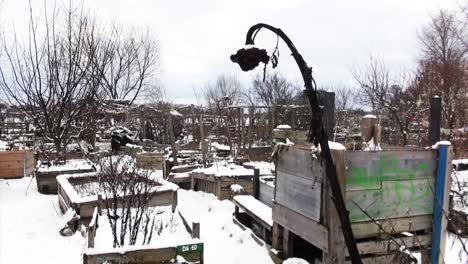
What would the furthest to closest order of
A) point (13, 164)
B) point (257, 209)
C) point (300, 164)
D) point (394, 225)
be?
1. point (13, 164)
2. point (257, 209)
3. point (300, 164)
4. point (394, 225)

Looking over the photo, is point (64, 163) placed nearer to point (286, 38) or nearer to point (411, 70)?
point (286, 38)

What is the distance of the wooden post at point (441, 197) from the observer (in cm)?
364

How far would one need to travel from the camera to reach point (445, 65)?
13000 millimetres

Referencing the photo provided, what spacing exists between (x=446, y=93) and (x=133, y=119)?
40.0 feet

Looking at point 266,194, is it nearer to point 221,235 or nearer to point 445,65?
point 221,235

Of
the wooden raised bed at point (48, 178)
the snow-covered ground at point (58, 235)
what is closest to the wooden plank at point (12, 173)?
the snow-covered ground at point (58, 235)

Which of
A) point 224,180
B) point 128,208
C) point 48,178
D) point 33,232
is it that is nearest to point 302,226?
point 128,208

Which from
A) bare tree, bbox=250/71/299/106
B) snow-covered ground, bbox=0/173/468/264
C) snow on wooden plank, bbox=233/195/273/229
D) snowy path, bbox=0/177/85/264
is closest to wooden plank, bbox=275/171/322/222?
snow on wooden plank, bbox=233/195/273/229

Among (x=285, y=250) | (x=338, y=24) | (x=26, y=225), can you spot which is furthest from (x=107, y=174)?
(x=338, y=24)

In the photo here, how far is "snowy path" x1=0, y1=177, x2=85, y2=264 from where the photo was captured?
4414 mm

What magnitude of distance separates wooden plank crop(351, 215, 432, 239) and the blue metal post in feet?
0.21

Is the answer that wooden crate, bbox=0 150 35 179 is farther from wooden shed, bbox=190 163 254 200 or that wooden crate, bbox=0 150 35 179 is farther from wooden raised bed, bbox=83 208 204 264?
wooden raised bed, bbox=83 208 204 264

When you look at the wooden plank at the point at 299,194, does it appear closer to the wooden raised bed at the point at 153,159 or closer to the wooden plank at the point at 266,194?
the wooden plank at the point at 266,194

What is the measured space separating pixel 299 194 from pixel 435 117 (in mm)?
1425
